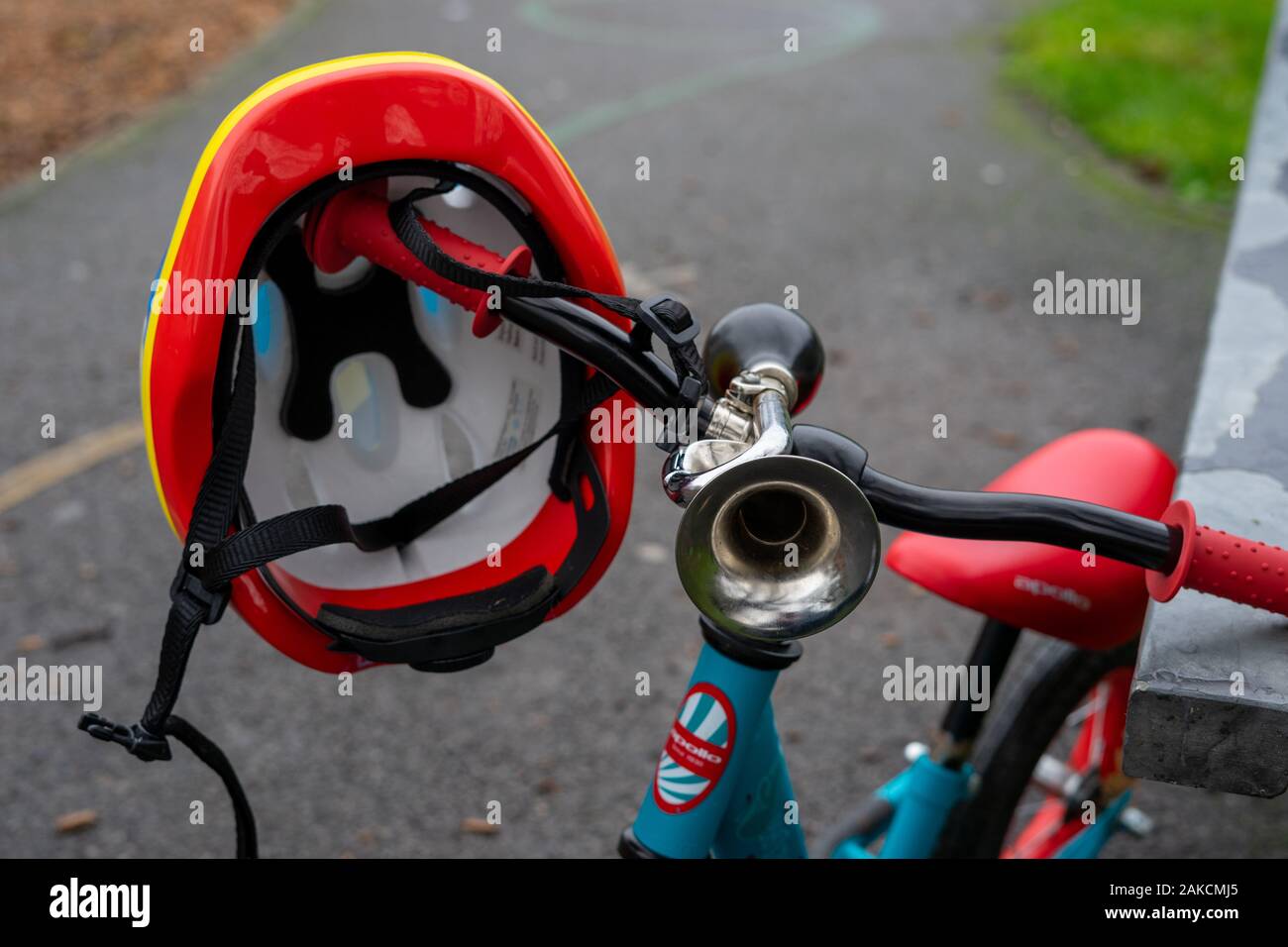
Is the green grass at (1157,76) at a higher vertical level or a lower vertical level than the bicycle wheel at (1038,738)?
higher

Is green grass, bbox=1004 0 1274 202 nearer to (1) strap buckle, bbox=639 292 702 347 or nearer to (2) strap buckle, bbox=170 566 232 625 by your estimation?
(1) strap buckle, bbox=639 292 702 347

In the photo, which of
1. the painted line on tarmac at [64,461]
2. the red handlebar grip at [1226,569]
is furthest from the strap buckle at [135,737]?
the painted line on tarmac at [64,461]

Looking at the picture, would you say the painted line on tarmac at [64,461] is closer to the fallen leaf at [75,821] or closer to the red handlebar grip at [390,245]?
the fallen leaf at [75,821]

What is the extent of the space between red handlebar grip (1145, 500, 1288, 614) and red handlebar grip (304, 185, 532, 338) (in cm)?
72

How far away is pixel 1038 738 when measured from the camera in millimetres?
2252

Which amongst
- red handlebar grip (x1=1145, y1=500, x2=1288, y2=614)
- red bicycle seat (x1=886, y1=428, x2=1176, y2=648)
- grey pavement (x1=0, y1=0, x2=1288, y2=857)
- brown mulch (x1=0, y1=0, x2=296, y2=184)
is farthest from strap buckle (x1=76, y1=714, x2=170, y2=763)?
brown mulch (x1=0, y1=0, x2=296, y2=184)

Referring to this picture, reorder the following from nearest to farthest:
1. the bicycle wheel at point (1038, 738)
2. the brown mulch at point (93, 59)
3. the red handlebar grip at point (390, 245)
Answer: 1. the red handlebar grip at point (390, 245)
2. the bicycle wheel at point (1038, 738)
3. the brown mulch at point (93, 59)

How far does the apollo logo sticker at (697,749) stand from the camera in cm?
153

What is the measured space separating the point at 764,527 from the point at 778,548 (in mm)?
32

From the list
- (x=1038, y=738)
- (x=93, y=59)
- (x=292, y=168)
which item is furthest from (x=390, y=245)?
(x=93, y=59)

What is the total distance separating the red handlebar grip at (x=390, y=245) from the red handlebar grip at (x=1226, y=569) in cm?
72

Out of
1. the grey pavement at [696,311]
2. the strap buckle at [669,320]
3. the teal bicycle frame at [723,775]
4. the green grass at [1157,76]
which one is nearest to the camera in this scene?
the strap buckle at [669,320]

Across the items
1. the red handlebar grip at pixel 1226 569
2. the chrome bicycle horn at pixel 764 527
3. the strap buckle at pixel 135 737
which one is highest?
the chrome bicycle horn at pixel 764 527
